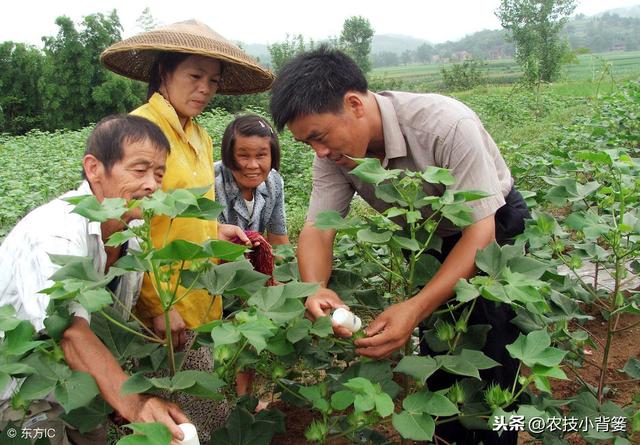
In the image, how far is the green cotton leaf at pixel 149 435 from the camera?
3.63 ft

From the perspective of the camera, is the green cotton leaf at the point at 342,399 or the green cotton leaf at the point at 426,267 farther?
the green cotton leaf at the point at 426,267

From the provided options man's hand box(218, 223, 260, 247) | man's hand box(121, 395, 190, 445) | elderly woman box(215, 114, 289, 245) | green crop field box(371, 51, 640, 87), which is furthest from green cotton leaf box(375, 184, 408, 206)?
green crop field box(371, 51, 640, 87)

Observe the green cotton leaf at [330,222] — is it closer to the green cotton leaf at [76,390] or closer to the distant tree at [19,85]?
the green cotton leaf at [76,390]

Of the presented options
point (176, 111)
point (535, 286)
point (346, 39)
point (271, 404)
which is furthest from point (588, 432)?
point (346, 39)

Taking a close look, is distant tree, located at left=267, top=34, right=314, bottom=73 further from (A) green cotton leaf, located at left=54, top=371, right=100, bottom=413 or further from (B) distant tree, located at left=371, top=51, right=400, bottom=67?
(B) distant tree, located at left=371, top=51, right=400, bottom=67

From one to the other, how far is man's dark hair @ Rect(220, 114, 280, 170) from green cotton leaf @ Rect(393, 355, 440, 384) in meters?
1.67

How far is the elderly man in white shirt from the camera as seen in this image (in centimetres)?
132

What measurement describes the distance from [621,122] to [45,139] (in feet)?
35.9

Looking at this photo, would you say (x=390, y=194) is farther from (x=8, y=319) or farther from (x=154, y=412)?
(x=8, y=319)

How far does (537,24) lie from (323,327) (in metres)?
35.9

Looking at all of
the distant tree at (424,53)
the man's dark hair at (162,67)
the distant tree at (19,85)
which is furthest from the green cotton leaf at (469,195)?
the distant tree at (424,53)

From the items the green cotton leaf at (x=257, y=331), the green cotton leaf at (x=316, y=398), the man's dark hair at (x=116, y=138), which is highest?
the man's dark hair at (x=116, y=138)

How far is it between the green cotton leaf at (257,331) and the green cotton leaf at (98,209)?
308 millimetres

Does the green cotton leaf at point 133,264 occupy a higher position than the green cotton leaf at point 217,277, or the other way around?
the green cotton leaf at point 133,264
